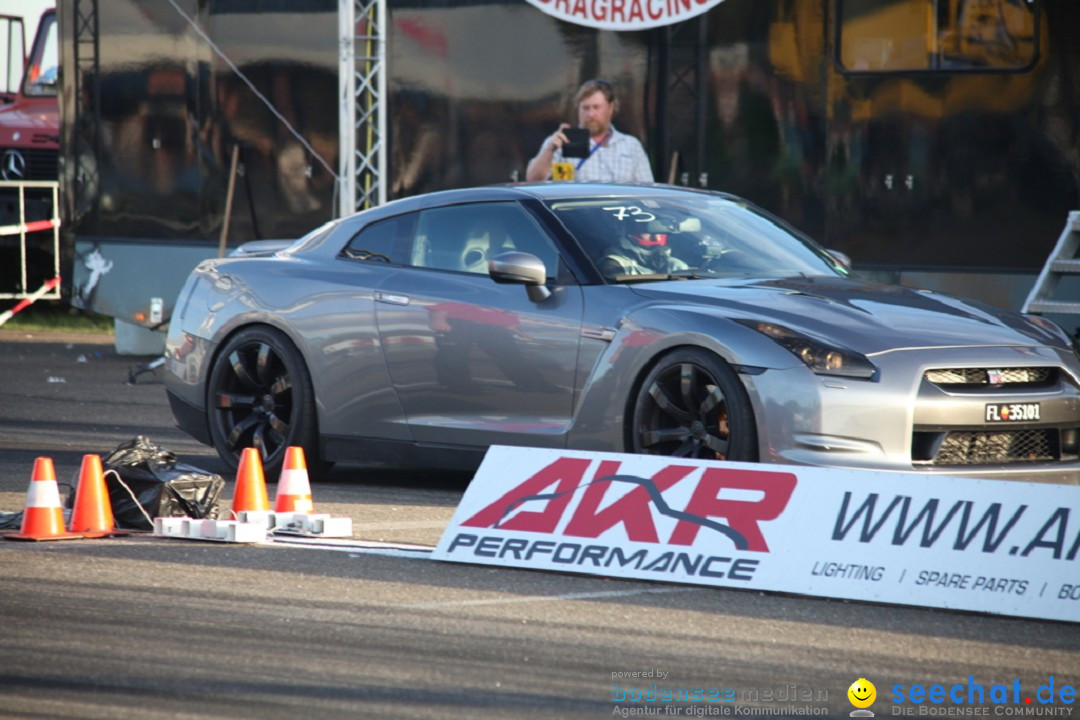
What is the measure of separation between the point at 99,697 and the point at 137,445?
3.34 m

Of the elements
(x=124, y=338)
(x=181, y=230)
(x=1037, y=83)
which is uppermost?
(x=1037, y=83)

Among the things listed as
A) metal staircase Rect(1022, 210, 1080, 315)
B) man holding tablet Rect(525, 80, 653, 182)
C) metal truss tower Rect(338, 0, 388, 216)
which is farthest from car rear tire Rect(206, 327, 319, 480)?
metal truss tower Rect(338, 0, 388, 216)

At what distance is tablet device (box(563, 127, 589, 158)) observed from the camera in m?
13.7

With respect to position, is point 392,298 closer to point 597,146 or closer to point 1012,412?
point 1012,412

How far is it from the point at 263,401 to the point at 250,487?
1743 millimetres

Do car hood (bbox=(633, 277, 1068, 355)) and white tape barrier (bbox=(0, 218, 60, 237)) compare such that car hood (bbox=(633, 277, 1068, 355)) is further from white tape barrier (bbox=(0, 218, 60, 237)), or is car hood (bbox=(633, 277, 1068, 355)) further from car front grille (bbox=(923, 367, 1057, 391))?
white tape barrier (bbox=(0, 218, 60, 237))

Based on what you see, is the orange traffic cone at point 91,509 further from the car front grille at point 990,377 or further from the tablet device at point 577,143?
the tablet device at point 577,143

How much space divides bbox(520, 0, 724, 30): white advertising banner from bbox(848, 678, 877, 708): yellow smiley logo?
993 cm

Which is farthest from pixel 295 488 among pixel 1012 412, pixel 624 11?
pixel 624 11

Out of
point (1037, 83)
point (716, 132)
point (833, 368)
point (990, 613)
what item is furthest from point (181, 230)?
point (990, 613)

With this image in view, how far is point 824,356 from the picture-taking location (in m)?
7.36

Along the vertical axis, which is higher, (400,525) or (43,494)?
(43,494)

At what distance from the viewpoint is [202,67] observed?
16.7 m

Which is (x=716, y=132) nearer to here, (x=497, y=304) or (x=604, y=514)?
(x=497, y=304)
